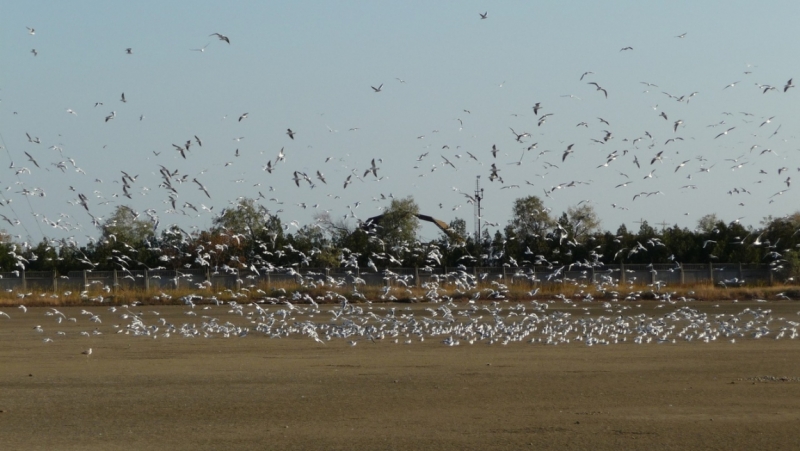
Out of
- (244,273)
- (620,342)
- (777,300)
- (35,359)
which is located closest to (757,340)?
(620,342)

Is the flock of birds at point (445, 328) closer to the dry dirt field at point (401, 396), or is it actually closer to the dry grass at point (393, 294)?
the dry dirt field at point (401, 396)

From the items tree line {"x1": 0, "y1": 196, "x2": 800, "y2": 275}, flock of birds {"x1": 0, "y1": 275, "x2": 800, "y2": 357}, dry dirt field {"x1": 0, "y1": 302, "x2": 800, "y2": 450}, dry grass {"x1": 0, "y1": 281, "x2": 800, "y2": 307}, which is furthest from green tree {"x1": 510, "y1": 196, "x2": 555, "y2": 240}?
dry dirt field {"x1": 0, "y1": 302, "x2": 800, "y2": 450}

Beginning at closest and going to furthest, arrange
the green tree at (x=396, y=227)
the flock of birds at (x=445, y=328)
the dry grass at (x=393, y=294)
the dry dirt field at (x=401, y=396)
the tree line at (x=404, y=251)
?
the dry dirt field at (x=401, y=396) → the flock of birds at (x=445, y=328) → the dry grass at (x=393, y=294) → the tree line at (x=404, y=251) → the green tree at (x=396, y=227)

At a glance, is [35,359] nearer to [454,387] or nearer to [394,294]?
[454,387]

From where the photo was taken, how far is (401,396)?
636 inches

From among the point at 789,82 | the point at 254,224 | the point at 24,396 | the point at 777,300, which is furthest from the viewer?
the point at 254,224

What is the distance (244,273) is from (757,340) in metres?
43.4

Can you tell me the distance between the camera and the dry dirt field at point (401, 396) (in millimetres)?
12445

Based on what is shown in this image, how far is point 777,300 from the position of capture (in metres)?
51.6

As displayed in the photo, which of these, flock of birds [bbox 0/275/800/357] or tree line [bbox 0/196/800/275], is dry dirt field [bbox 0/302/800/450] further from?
tree line [bbox 0/196/800/275]

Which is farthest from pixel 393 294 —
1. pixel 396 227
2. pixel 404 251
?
pixel 396 227

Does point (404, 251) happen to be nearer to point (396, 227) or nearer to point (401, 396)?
point (396, 227)

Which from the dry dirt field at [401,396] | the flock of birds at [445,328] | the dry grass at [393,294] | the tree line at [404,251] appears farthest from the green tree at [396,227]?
the dry dirt field at [401,396]

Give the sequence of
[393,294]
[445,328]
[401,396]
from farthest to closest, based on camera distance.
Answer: [393,294], [445,328], [401,396]
